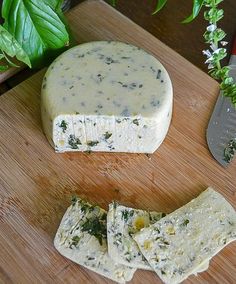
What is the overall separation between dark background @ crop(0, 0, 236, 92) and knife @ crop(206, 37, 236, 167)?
0.70ft

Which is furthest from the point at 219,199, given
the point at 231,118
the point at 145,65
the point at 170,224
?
the point at 145,65

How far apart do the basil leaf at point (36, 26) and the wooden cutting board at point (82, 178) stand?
0.34 feet

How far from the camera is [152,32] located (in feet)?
6.33

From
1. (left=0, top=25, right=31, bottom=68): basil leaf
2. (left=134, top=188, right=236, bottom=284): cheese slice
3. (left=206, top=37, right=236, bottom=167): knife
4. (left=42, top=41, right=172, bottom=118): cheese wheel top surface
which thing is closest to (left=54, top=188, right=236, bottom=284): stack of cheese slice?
(left=134, top=188, right=236, bottom=284): cheese slice

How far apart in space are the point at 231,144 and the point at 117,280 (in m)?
0.50

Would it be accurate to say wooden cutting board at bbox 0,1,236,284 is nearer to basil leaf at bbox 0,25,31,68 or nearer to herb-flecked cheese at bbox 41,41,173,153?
herb-flecked cheese at bbox 41,41,173,153

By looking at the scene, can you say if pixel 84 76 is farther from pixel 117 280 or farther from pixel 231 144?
pixel 117 280

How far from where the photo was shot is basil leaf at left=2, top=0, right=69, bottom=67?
1532mm

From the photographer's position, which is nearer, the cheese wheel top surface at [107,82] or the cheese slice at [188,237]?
the cheese slice at [188,237]

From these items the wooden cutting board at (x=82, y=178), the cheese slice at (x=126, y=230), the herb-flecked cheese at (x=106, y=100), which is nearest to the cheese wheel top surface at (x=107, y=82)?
the herb-flecked cheese at (x=106, y=100)

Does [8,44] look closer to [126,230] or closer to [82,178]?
[82,178]

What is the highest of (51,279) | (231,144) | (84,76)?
(84,76)

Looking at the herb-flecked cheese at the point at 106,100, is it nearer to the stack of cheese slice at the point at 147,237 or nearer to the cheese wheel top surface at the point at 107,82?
the cheese wheel top surface at the point at 107,82

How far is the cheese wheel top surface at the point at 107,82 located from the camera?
1500mm
